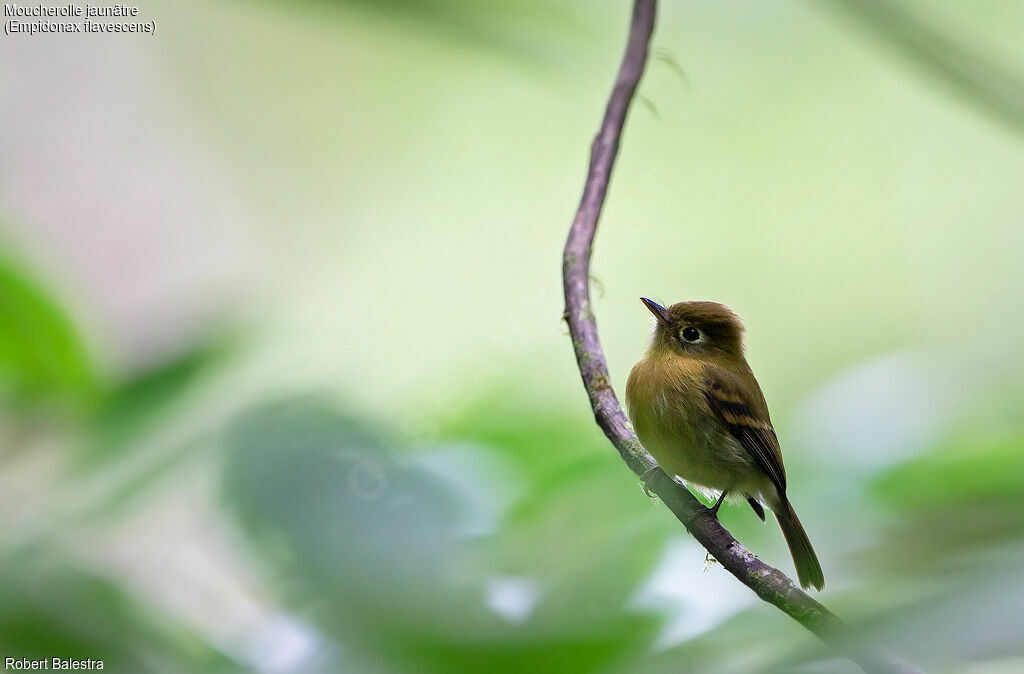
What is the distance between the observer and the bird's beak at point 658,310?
2.44 m

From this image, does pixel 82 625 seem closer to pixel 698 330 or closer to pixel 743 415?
pixel 743 415

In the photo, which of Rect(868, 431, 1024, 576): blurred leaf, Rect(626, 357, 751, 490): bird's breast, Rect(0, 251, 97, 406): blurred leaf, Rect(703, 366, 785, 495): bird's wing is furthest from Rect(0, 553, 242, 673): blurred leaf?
Rect(703, 366, 785, 495): bird's wing

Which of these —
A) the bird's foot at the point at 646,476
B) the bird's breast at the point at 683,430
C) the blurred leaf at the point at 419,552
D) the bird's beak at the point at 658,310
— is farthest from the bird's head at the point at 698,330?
the blurred leaf at the point at 419,552

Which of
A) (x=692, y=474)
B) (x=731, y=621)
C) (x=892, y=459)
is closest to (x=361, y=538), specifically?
(x=731, y=621)

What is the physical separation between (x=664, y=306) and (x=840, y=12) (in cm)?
176

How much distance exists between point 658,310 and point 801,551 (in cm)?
113

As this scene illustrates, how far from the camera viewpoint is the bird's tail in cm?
112

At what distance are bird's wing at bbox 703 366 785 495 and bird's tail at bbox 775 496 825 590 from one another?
22 centimetres

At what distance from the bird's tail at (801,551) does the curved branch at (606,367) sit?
113 mm

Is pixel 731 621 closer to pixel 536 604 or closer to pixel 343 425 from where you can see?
pixel 536 604

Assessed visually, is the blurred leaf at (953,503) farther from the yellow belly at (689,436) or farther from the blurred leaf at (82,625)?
the yellow belly at (689,436)

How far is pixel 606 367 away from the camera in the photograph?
4.22 feet

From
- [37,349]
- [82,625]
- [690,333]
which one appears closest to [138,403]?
[37,349]

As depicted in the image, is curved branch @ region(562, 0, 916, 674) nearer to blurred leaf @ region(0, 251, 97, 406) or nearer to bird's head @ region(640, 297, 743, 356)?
blurred leaf @ region(0, 251, 97, 406)
